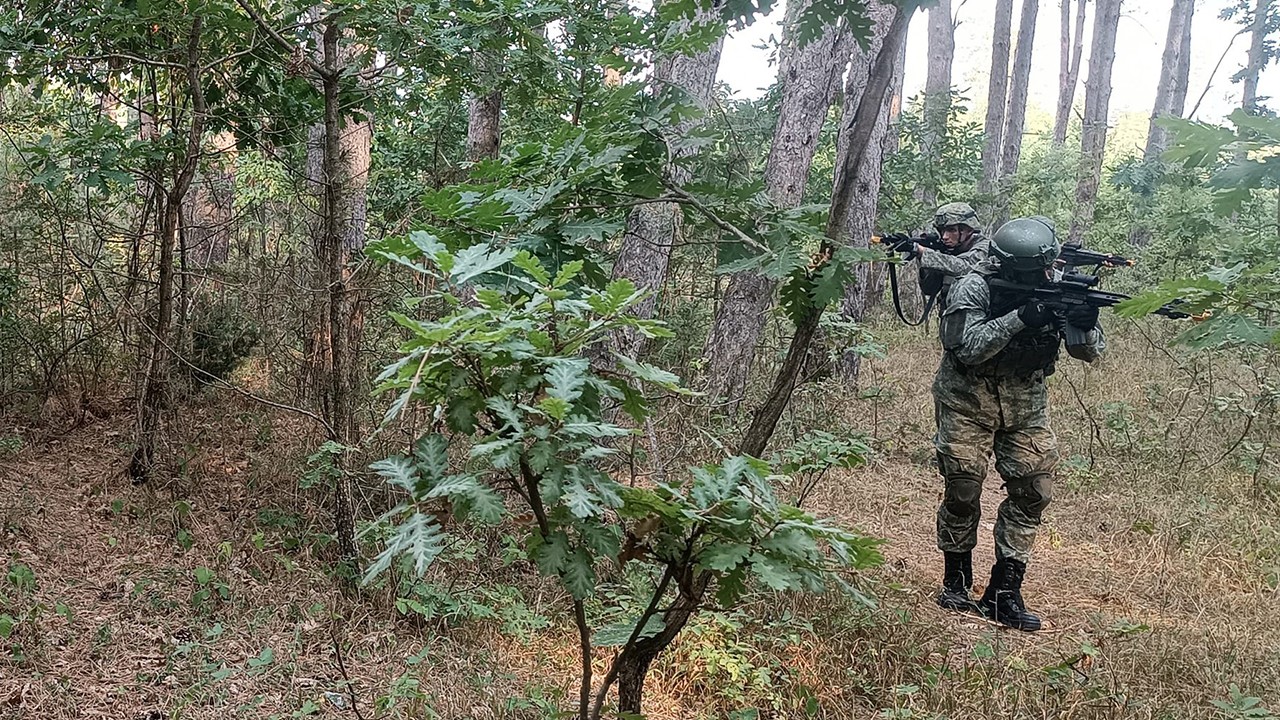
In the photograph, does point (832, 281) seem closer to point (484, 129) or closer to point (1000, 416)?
point (1000, 416)

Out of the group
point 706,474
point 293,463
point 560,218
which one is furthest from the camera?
point 293,463

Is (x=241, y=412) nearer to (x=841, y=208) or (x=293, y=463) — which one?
(x=293, y=463)

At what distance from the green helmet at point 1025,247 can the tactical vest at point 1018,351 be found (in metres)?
0.15

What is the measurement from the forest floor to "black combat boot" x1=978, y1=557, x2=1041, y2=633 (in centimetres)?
14

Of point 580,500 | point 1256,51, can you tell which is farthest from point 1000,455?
point 1256,51

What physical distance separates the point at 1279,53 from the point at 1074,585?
19.1m

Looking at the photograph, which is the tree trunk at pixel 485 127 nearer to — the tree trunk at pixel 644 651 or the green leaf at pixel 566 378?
the tree trunk at pixel 644 651

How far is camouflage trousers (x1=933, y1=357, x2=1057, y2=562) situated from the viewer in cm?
442

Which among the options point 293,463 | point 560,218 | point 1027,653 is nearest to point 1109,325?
point 1027,653

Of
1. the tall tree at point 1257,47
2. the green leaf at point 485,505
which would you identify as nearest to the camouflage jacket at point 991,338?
the green leaf at point 485,505

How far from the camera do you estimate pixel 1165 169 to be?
14.9 metres

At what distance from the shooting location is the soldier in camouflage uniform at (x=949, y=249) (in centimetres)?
511

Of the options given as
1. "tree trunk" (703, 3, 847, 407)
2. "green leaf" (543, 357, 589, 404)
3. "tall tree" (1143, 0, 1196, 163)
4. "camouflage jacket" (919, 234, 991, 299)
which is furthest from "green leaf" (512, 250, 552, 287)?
"tall tree" (1143, 0, 1196, 163)

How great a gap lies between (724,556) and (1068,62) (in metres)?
30.4
